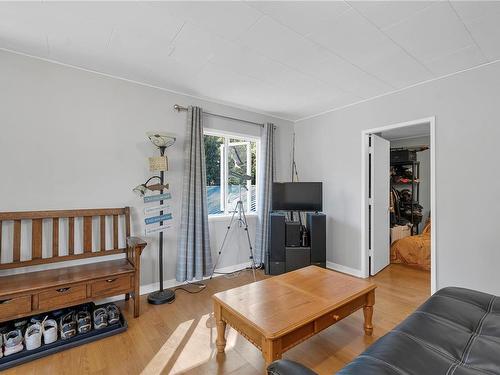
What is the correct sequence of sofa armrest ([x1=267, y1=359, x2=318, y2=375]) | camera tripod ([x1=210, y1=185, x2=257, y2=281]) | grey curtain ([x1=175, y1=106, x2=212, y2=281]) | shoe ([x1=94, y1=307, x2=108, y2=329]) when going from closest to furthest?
sofa armrest ([x1=267, y1=359, x2=318, y2=375]) < shoe ([x1=94, y1=307, x2=108, y2=329]) < grey curtain ([x1=175, y1=106, x2=212, y2=281]) < camera tripod ([x1=210, y1=185, x2=257, y2=281])

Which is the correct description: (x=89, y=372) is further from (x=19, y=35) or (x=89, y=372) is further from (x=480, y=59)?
(x=480, y=59)

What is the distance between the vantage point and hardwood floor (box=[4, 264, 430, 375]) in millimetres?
1743

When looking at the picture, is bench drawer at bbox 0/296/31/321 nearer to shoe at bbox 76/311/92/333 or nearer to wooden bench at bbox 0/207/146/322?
wooden bench at bbox 0/207/146/322

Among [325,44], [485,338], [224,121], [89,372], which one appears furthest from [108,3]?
[485,338]

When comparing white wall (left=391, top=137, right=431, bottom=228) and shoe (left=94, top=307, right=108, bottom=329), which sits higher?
white wall (left=391, top=137, right=431, bottom=228)

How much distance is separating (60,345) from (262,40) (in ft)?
9.32

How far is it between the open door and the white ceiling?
3.27 ft

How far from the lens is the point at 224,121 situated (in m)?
3.58

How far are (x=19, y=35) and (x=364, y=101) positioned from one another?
3650 millimetres

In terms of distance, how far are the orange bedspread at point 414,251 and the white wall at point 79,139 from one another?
351cm

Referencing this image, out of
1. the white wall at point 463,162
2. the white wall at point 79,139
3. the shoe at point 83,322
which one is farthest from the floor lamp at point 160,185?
the white wall at point 463,162

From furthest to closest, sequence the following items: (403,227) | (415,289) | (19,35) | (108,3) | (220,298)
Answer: (403,227)
(415,289)
(19,35)
(220,298)
(108,3)

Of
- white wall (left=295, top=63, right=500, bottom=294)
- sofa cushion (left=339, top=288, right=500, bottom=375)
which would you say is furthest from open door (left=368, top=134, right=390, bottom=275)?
sofa cushion (left=339, top=288, right=500, bottom=375)

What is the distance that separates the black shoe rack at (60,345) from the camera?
1751 mm
